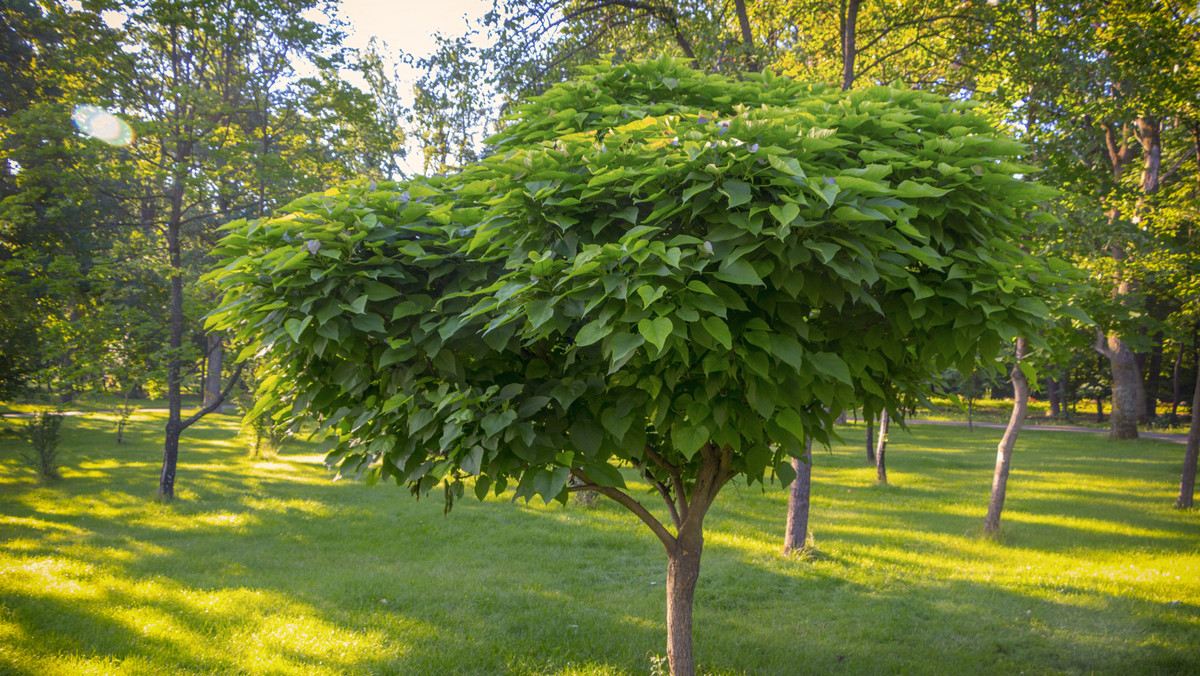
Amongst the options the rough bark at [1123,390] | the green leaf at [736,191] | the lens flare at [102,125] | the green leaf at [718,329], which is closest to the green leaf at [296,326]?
the green leaf at [718,329]

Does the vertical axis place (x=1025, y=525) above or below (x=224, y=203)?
below

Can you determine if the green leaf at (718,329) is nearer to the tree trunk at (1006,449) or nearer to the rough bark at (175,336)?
the tree trunk at (1006,449)

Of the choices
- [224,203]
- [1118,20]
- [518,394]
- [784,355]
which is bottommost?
[518,394]

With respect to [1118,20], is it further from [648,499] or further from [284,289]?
[284,289]

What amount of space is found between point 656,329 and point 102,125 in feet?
45.8

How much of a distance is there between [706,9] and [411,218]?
8.70 m

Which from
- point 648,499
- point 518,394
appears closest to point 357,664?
point 518,394

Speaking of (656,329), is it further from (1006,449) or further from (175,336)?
(175,336)

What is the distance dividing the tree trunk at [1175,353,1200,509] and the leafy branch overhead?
10.8 meters

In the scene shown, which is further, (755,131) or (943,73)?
(943,73)

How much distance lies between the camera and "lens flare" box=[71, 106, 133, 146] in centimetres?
1147

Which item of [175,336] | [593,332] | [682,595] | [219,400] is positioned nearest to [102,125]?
[175,336]

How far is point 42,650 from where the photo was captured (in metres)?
5.52

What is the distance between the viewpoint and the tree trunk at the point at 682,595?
3.95 metres
